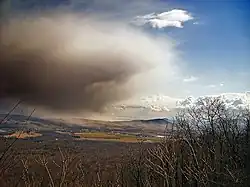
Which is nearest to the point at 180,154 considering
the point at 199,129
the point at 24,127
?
the point at 199,129

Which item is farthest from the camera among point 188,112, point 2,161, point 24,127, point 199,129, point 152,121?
point 152,121

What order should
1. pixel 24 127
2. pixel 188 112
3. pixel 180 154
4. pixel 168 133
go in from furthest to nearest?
pixel 188 112 → pixel 180 154 → pixel 168 133 → pixel 24 127

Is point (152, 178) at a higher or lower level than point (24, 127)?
lower

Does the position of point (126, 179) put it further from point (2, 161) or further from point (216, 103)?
point (2, 161)

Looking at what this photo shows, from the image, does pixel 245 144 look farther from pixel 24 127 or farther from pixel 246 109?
pixel 24 127

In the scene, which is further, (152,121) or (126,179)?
(152,121)

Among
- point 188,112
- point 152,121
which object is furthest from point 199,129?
point 152,121

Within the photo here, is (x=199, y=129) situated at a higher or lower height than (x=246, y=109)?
lower

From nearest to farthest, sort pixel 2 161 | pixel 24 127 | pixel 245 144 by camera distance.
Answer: pixel 2 161, pixel 24 127, pixel 245 144

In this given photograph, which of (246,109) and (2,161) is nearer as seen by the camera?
(2,161)

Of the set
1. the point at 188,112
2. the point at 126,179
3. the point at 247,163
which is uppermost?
the point at 188,112
